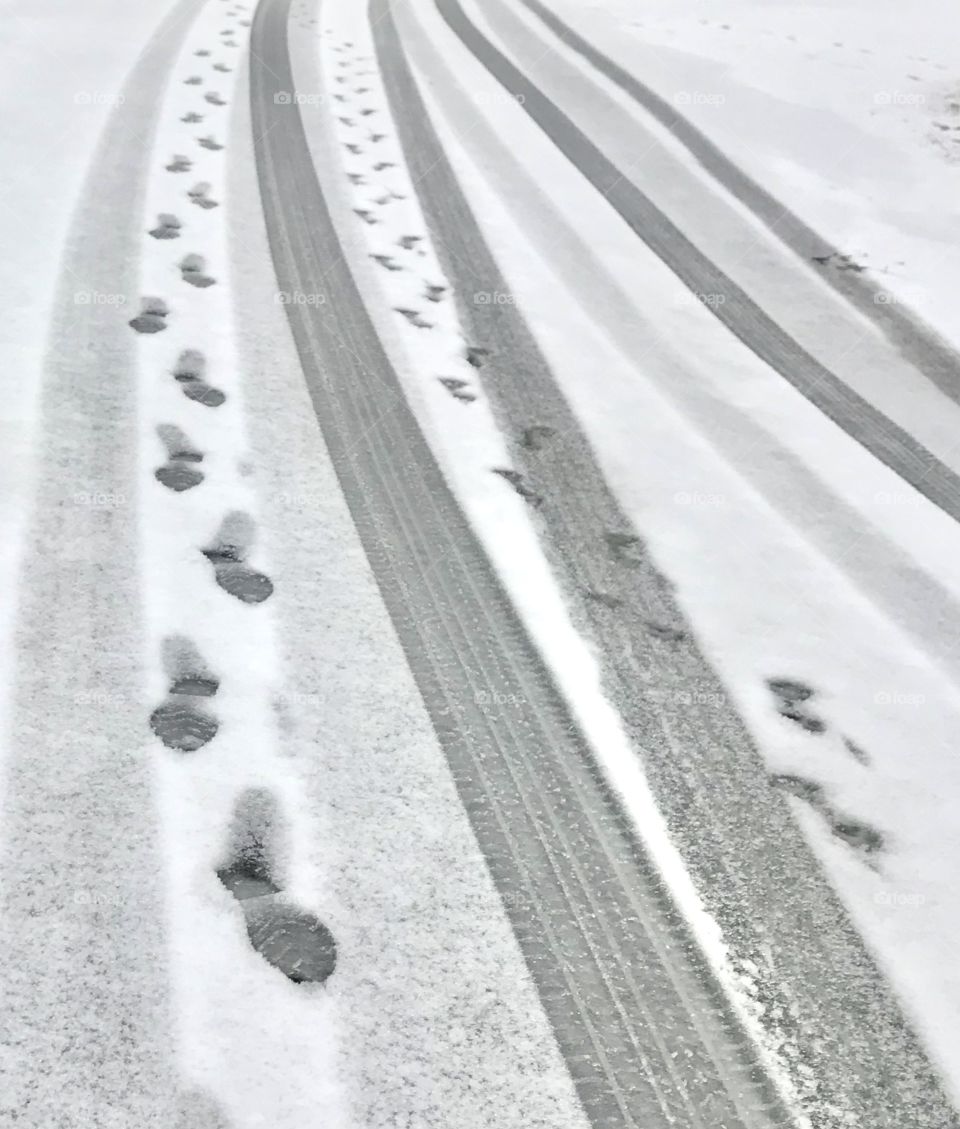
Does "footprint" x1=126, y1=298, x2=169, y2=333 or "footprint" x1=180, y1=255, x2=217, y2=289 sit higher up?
"footprint" x1=180, y1=255, x2=217, y2=289

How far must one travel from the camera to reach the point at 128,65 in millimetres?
6273

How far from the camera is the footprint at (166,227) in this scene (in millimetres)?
4215

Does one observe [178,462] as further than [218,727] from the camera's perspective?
Yes

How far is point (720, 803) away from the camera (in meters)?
2.12

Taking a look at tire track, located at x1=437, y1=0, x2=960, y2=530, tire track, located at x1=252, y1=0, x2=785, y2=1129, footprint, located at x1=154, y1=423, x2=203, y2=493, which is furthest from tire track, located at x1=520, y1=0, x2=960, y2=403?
footprint, located at x1=154, y1=423, x2=203, y2=493

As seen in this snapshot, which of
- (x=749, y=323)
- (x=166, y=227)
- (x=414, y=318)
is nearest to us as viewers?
(x=414, y=318)

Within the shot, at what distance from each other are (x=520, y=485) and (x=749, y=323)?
1.87 m

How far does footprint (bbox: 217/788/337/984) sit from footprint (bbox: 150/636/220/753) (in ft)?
0.68

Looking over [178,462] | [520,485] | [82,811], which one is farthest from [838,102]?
[82,811]

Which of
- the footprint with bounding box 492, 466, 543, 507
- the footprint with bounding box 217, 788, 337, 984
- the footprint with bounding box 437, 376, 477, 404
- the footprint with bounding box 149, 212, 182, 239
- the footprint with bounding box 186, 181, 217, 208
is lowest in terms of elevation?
the footprint with bounding box 217, 788, 337, 984

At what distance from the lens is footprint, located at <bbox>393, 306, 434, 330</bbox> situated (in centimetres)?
390

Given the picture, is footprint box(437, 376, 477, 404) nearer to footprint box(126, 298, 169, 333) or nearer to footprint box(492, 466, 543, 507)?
footprint box(492, 466, 543, 507)

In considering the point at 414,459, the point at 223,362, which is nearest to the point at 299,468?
the point at 414,459

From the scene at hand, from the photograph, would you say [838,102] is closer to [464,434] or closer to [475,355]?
[475,355]
